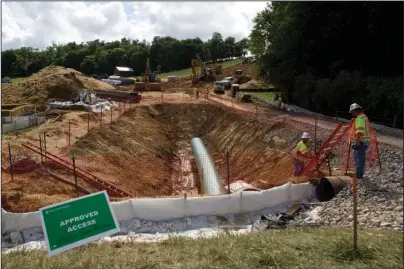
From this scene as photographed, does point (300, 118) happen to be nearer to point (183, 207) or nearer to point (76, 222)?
point (183, 207)

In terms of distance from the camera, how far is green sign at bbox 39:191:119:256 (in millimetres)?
5664

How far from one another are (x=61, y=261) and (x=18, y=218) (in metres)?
4.71

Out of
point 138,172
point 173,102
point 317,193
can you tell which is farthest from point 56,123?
point 317,193

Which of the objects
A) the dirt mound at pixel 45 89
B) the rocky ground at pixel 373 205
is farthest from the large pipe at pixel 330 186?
the dirt mound at pixel 45 89

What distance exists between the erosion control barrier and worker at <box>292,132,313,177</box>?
158 centimetres

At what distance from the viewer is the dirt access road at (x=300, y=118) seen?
14453mm

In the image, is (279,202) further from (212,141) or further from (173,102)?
(173,102)

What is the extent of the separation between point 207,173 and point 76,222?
12.7 meters

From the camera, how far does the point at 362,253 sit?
20.1ft

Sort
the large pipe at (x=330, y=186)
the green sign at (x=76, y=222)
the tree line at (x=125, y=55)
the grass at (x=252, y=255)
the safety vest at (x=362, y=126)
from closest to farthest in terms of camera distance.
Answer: the green sign at (x=76, y=222)
the grass at (x=252, y=255)
the safety vest at (x=362, y=126)
the large pipe at (x=330, y=186)
the tree line at (x=125, y=55)

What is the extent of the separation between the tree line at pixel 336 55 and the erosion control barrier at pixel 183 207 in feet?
33.9

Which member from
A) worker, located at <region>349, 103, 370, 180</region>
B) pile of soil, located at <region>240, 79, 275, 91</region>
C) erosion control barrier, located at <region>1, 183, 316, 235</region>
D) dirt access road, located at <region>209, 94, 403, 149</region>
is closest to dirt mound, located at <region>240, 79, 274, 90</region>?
pile of soil, located at <region>240, 79, 275, 91</region>

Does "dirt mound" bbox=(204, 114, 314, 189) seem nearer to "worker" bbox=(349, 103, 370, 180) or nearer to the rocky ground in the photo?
the rocky ground

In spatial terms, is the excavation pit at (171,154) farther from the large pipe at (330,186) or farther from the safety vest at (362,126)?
the safety vest at (362,126)
